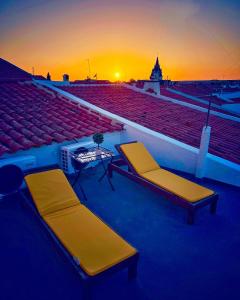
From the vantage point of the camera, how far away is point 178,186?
16.2ft

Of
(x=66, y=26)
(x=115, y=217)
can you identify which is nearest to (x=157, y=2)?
(x=66, y=26)

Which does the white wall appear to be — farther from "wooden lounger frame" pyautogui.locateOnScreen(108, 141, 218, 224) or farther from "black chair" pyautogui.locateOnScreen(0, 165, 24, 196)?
"wooden lounger frame" pyautogui.locateOnScreen(108, 141, 218, 224)

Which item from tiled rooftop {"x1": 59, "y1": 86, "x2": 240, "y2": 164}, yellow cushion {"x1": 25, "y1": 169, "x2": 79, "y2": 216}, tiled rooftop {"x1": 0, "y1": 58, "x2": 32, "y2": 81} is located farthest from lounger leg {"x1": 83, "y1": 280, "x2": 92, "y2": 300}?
tiled rooftop {"x1": 0, "y1": 58, "x2": 32, "y2": 81}

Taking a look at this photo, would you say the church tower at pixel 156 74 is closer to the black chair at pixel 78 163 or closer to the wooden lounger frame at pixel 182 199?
the black chair at pixel 78 163

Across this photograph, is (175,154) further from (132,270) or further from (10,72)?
(10,72)

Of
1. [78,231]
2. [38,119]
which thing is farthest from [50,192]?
[38,119]

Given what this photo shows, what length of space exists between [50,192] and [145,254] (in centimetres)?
209

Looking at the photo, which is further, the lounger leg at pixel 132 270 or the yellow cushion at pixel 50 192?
the yellow cushion at pixel 50 192

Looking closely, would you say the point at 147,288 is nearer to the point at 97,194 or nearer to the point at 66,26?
the point at 97,194

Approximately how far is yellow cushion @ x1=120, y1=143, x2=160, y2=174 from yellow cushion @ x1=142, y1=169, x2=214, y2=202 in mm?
212

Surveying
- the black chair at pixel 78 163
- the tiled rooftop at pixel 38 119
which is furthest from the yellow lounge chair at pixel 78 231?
the tiled rooftop at pixel 38 119

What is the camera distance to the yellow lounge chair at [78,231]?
275 cm

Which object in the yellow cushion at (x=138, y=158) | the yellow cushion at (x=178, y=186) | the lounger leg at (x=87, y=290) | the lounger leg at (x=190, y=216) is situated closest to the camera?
the lounger leg at (x=87, y=290)

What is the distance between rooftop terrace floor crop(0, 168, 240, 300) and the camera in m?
2.88
